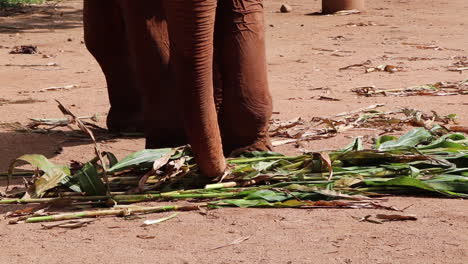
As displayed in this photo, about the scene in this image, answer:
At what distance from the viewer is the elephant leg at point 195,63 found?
355 centimetres

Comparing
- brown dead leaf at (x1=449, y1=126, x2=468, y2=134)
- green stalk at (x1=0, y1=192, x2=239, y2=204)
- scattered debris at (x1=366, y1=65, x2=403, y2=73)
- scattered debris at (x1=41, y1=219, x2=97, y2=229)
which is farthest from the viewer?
scattered debris at (x1=366, y1=65, x2=403, y2=73)

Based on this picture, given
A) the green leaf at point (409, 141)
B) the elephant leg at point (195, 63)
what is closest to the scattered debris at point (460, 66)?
the green leaf at point (409, 141)

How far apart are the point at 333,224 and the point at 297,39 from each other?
7.46 metres

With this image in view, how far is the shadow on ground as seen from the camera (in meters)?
12.8

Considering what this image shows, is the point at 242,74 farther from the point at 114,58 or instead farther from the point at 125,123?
the point at 114,58

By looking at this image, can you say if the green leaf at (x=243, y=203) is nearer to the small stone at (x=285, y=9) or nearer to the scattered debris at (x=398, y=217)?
the scattered debris at (x=398, y=217)

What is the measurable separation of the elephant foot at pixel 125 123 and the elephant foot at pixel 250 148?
1431 mm

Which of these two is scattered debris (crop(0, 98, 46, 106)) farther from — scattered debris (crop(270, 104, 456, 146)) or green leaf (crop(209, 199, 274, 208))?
green leaf (crop(209, 199, 274, 208))

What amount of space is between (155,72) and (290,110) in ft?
6.36

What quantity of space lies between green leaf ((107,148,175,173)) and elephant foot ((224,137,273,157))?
16.4 inches

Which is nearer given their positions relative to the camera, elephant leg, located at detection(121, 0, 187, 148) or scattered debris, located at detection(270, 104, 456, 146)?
elephant leg, located at detection(121, 0, 187, 148)

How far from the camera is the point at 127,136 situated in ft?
19.4

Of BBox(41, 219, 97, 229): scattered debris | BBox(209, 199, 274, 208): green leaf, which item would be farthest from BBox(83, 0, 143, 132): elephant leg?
BBox(41, 219, 97, 229): scattered debris

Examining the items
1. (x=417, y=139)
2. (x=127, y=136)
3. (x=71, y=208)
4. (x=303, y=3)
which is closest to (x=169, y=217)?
(x=71, y=208)
